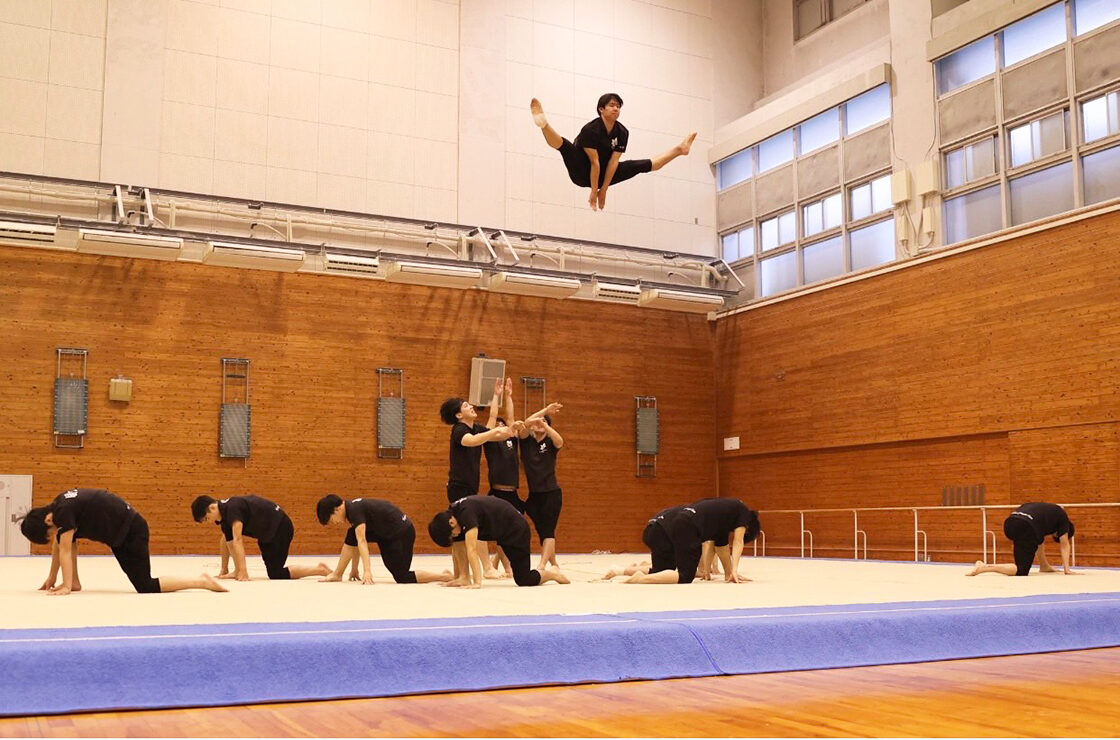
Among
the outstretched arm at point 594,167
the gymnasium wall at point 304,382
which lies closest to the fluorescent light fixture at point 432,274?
the gymnasium wall at point 304,382

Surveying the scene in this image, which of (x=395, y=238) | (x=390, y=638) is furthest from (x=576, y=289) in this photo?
(x=390, y=638)

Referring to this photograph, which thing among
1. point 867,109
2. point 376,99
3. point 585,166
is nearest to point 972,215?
point 867,109

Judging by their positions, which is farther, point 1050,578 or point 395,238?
point 395,238

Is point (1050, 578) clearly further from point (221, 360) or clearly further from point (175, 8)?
point (175, 8)

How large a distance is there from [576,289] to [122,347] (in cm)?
918

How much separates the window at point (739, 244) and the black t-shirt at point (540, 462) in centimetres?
1440

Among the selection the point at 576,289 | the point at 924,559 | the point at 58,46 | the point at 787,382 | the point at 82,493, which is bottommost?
the point at 924,559

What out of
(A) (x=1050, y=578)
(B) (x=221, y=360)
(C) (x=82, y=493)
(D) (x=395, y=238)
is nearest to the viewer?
(C) (x=82, y=493)

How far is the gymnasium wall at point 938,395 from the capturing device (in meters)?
17.9

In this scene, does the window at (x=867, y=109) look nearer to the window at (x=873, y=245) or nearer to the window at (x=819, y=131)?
the window at (x=819, y=131)

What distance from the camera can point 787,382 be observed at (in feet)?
79.3

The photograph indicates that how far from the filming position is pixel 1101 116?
717 inches

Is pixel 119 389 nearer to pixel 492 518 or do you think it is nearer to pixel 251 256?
pixel 251 256

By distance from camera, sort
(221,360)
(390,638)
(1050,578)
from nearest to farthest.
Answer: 1. (390,638)
2. (1050,578)
3. (221,360)
